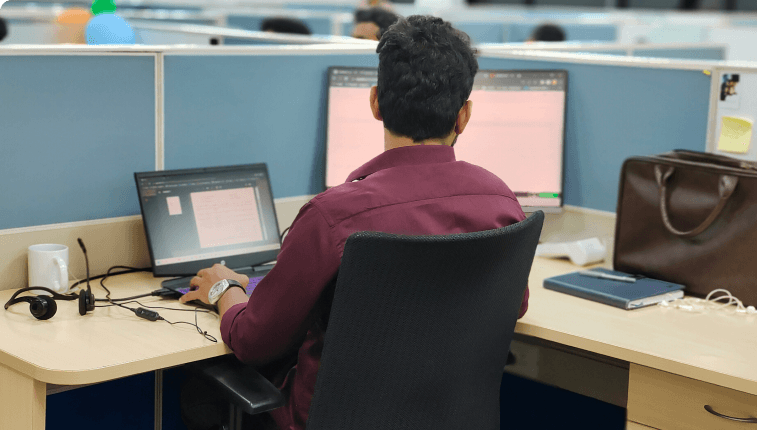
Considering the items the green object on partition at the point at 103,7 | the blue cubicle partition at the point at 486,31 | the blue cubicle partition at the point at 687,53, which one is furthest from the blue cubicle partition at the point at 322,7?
the green object on partition at the point at 103,7

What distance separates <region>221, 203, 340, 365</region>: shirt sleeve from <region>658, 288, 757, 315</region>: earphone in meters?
0.88

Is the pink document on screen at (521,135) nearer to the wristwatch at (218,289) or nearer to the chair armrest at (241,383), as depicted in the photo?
the wristwatch at (218,289)

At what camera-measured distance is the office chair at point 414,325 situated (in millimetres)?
1194

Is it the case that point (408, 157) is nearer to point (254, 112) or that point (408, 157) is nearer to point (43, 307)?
point (43, 307)

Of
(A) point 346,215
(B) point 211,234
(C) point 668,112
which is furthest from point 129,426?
(C) point 668,112

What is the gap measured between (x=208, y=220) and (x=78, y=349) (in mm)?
581

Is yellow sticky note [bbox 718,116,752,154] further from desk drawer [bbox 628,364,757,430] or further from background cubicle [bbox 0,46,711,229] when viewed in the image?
desk drawer [bbox 628,364,757,430]

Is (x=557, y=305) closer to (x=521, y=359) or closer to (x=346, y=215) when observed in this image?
(x=521, y=359)

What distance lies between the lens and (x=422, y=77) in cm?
135

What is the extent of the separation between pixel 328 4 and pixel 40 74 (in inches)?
315

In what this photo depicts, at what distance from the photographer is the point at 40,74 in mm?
1752

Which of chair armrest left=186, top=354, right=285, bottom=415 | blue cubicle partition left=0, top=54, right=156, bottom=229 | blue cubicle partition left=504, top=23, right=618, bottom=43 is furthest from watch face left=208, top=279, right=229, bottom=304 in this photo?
blue cubicle partition left=504, top=23, right=618, bottom=43

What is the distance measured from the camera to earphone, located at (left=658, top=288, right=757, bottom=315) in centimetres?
178

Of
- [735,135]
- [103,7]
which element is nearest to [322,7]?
[103,7]
